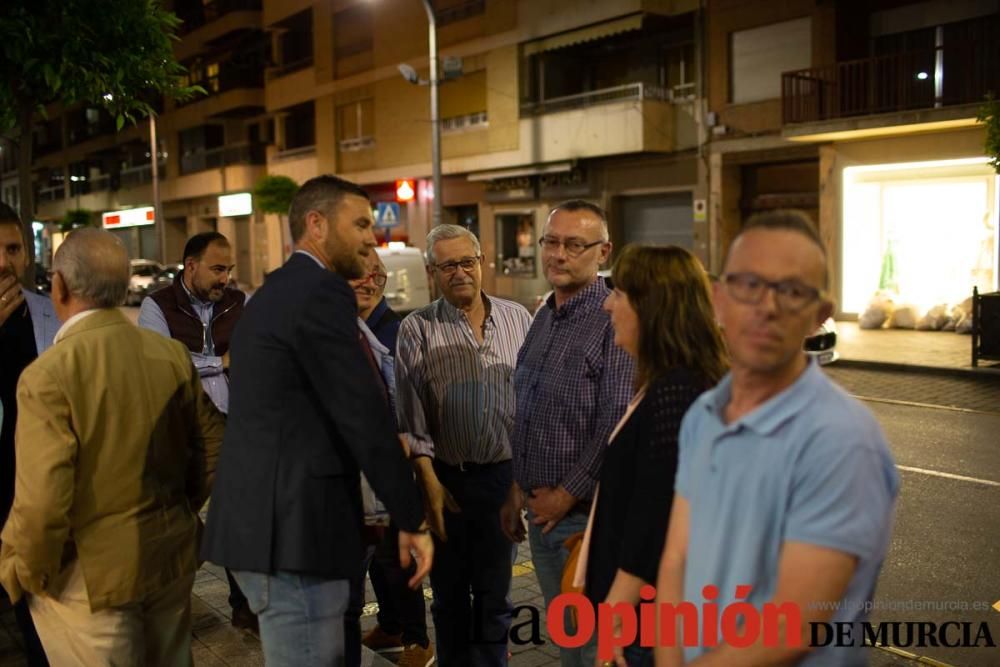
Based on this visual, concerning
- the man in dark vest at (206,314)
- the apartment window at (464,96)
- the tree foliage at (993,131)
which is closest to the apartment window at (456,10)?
the apartment window at (464,96)

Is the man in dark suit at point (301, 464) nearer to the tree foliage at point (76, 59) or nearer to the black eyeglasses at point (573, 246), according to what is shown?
the black eyeglasses at point (573, 246)

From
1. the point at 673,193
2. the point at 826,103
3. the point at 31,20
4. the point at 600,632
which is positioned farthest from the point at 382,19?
the point at 600,632

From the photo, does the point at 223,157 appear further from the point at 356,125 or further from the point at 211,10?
the point at 356,125

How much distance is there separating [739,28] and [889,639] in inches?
775

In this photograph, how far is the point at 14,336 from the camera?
12.3 ft

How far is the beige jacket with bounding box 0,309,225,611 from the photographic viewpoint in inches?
109

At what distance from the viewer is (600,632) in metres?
2.38

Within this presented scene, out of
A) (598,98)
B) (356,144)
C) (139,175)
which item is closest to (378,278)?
Result: (598,98)

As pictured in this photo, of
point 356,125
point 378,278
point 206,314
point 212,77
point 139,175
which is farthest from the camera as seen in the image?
point 139,175

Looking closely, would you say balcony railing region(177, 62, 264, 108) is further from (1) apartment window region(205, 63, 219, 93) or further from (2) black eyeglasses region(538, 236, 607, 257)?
(2) black eyeglasses region(538, 236, 607, 257)

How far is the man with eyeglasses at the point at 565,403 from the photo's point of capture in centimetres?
318

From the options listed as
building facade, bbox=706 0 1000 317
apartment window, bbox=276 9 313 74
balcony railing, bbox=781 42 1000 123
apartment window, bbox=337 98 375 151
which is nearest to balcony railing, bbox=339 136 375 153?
apartment window, bbox=337 98 375 151

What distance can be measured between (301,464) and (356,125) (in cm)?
3229

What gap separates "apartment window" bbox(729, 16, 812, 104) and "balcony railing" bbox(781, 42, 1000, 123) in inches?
40.1
